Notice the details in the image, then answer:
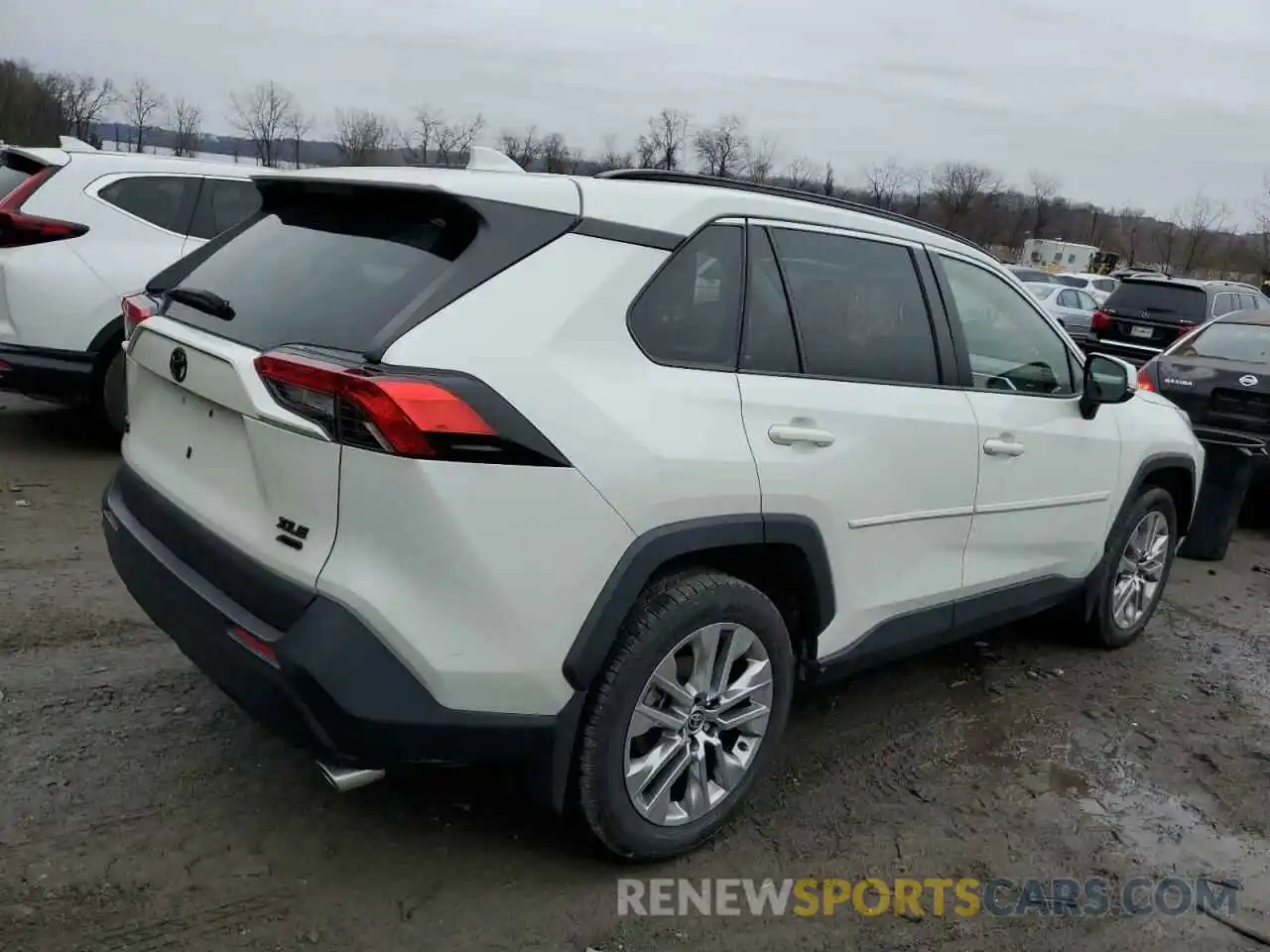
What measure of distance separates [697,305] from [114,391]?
4.80m

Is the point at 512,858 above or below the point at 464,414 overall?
below

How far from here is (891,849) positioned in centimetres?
315

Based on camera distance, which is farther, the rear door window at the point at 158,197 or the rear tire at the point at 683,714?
the rear door window at the point at 158,197

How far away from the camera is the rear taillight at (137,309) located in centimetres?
311

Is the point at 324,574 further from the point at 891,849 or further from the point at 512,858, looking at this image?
the point at 891,849

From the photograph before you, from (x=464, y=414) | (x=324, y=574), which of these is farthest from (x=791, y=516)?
(x=324, y=574)

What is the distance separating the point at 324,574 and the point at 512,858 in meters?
1.07

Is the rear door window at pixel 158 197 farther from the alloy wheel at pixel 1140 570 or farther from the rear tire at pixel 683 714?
the alloy wheel at pixel 1140 570

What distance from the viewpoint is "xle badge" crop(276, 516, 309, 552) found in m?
2.41

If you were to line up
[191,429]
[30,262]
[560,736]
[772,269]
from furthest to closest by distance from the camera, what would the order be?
Result: 1. [30,262]
2. [772,269]
3. [191,429]
4. [560,736]

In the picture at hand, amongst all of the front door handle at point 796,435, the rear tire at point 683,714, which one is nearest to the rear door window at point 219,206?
the front door handle at point 796,435

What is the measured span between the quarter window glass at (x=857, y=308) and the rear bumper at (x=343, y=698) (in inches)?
53.4

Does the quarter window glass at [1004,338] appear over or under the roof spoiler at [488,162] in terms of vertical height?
under

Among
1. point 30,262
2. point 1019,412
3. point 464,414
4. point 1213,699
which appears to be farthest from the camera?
point 30,262
